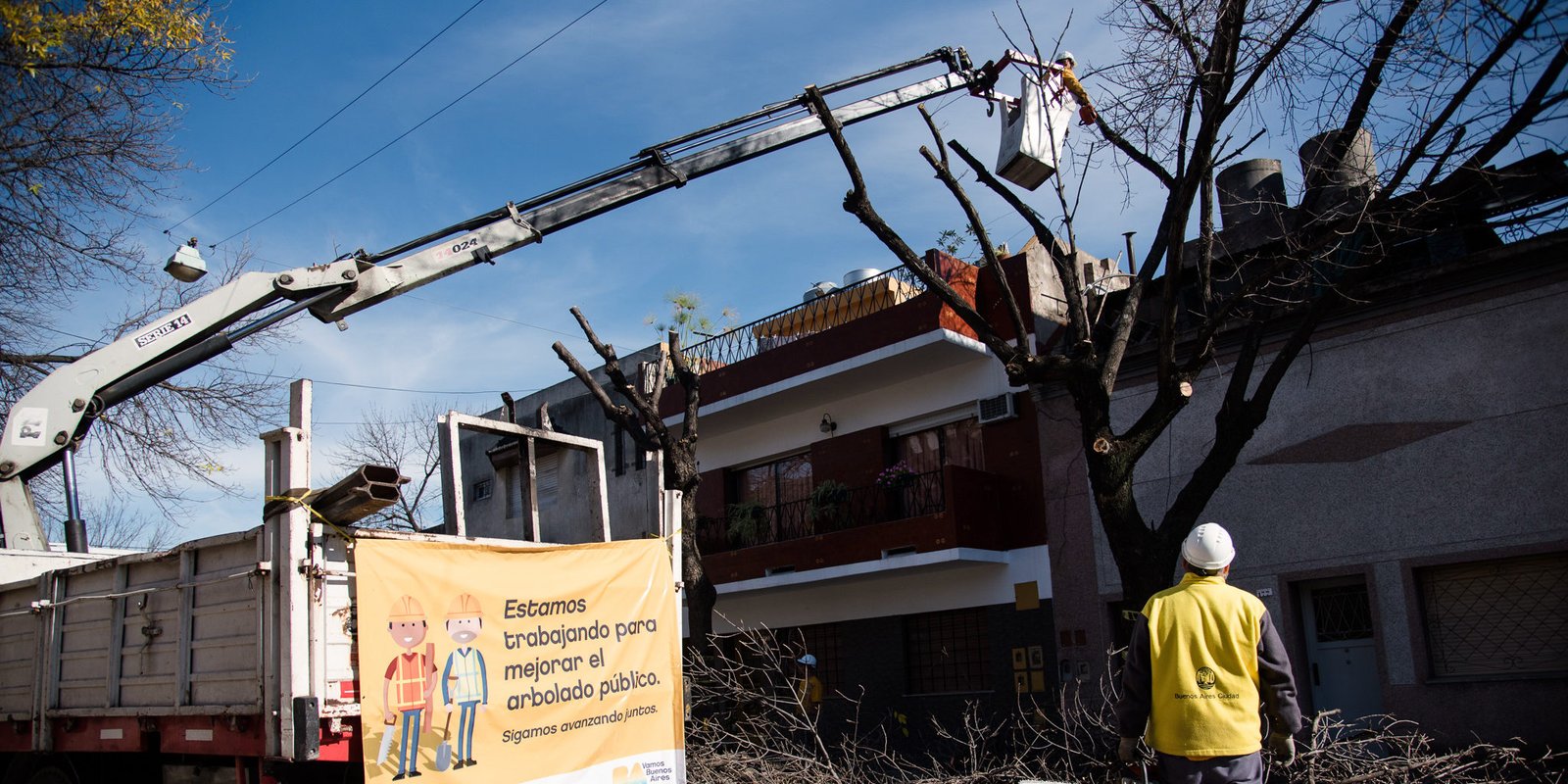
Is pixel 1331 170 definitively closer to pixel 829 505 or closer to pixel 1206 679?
pixel 1206 679

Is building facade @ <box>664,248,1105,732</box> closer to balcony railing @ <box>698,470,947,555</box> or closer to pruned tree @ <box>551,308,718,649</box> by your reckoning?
balcony railing @ <box>698,470,947,555</box>

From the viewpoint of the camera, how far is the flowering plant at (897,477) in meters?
17.0

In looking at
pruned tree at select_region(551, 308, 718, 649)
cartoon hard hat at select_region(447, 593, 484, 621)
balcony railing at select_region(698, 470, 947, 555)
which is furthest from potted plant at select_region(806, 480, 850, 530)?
cartoon hard hat at select_region(447, 593, 484, 621)

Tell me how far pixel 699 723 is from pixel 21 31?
760cm

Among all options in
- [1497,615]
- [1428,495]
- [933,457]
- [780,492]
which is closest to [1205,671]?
[1497,615]

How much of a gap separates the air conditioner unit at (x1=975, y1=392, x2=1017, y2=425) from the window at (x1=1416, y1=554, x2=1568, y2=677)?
564 centimetres

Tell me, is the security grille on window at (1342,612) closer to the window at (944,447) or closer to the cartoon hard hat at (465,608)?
the window at (944,447)

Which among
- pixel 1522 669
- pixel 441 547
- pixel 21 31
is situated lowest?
pixel 1522 669

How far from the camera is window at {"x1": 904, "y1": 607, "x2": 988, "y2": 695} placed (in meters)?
16.4

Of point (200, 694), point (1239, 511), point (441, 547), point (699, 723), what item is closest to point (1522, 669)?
point (1239, 511)

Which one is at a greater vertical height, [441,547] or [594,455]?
[594,455]

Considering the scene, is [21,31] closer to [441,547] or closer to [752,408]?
[441,547]

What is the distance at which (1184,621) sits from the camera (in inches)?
193

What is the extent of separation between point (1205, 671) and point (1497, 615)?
857 cm
